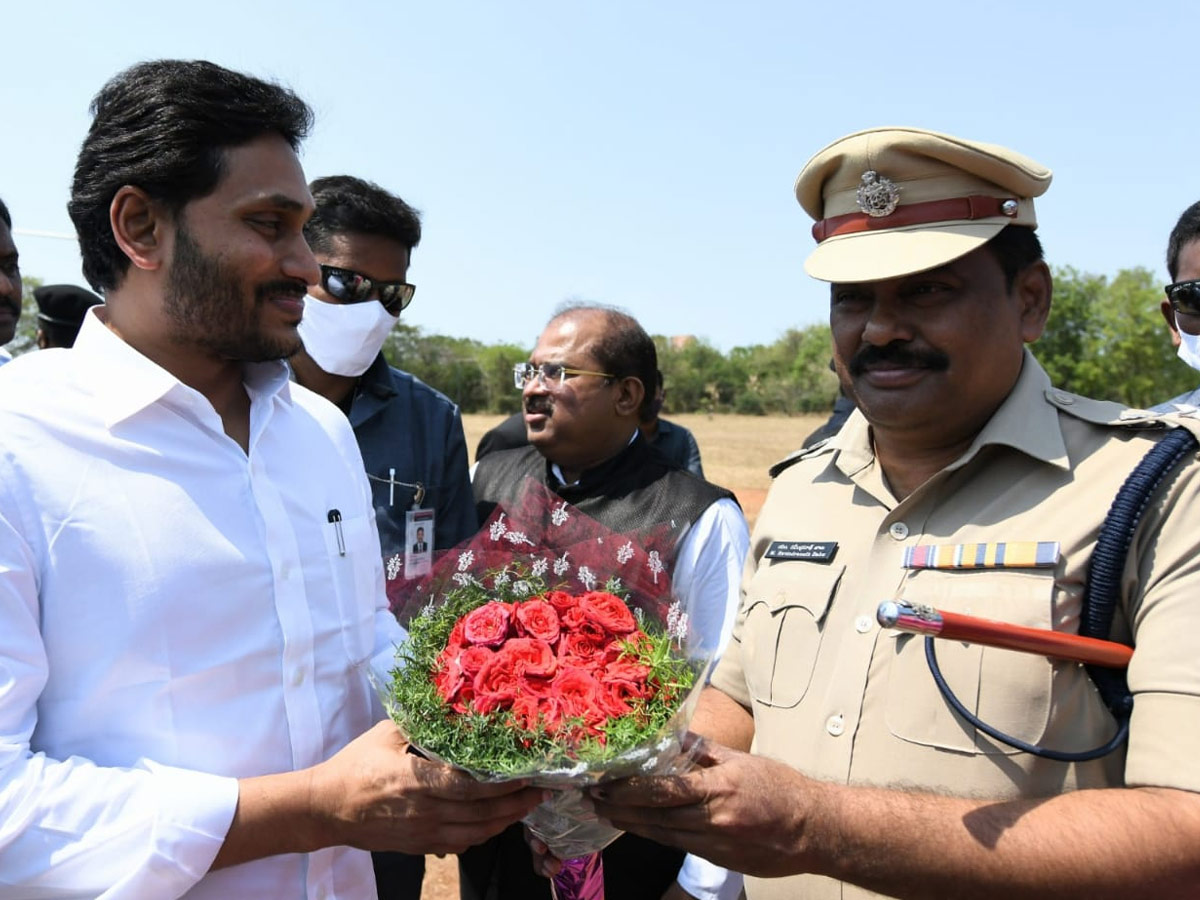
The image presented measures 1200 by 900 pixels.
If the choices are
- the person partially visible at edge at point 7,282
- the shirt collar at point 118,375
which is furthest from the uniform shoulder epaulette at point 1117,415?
the person partially visible at edge at point 7,282

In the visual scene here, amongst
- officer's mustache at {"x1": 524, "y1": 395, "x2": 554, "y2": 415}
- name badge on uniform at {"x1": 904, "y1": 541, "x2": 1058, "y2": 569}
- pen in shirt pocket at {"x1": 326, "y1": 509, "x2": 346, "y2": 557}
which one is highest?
officer's mustache at {"x1": 524, "y1": 395, "x2": 554, "y2": 415}

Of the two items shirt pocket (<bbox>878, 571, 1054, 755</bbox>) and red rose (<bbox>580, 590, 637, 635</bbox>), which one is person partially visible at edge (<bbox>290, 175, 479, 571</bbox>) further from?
shirt pocket (<bbox>878, 571, 1054, 755</bbox>)

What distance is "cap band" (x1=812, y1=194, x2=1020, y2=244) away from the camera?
2.36 m

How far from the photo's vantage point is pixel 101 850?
1924mm

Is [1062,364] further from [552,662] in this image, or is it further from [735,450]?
[552,662]

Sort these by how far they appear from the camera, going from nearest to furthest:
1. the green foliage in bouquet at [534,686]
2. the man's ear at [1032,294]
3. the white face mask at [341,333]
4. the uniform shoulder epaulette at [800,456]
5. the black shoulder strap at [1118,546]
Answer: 1. the green foliage in bouquet at [534,686]
2. the black shoulder strap at [1118,546]
3. the man's ear at [1032,294]
4. the uniform shoulder epaulette at [800,456]
5. the white face mask at [341,333]

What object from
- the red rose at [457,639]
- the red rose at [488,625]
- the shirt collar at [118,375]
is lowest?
the red rose at [457,639]

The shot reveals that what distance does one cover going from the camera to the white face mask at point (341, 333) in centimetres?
413

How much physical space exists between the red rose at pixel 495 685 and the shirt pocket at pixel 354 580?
0.62m

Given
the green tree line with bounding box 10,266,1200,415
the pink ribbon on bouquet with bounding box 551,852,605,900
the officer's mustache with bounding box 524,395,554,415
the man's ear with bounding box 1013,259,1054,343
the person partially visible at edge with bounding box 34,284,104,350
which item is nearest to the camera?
the man's ear with bounding box 1013,259,1054,343

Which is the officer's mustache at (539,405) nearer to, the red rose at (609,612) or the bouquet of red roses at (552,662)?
the bouquet of red roses at (552,662)

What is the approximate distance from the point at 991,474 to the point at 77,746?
2165mm

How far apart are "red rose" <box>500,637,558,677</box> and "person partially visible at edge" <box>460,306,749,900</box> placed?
137cm

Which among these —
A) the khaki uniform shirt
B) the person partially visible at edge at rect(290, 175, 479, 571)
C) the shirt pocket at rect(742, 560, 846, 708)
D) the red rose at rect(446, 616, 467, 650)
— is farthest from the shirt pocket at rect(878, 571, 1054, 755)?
the person partially visible at edge at rect(290, 175, 479, 571)
